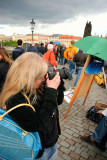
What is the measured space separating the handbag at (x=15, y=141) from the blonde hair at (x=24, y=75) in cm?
13

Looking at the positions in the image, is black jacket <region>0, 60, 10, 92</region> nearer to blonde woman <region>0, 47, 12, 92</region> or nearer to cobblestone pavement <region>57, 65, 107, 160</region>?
blonde woman <region>0, 47, 12, 92</region>

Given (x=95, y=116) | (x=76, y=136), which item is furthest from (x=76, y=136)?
(x=95, y=116)

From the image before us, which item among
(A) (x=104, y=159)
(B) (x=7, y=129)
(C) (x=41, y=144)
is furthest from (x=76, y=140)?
(B) (x=7, y=129)

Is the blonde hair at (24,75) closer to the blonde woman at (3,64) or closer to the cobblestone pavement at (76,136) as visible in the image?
the blonde woman at (3,64)

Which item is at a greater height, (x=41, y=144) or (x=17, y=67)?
(x=17, y=67)

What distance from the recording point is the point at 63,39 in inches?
3027

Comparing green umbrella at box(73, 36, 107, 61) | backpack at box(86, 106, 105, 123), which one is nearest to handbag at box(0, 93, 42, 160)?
green umbrella at box(73, 36, 107, 61)

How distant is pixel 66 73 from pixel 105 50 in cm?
147

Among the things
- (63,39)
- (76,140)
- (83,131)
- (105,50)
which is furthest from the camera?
(63,39)

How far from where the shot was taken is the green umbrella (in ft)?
7.98

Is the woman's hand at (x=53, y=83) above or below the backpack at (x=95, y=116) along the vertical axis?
above

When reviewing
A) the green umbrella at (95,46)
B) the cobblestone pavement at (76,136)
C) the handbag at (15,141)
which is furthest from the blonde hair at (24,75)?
the cobblestone pavement at (76,136)

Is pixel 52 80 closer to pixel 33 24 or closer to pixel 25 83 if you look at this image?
pixel 25 83

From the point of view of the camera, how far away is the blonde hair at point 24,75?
3.26ft
